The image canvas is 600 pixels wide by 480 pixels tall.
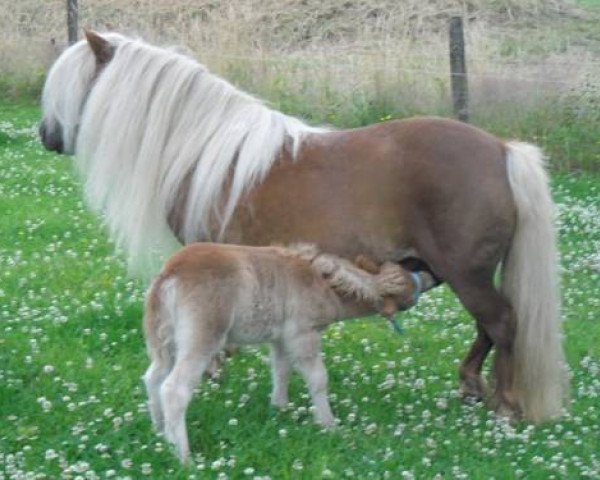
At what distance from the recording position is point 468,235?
6.45 m

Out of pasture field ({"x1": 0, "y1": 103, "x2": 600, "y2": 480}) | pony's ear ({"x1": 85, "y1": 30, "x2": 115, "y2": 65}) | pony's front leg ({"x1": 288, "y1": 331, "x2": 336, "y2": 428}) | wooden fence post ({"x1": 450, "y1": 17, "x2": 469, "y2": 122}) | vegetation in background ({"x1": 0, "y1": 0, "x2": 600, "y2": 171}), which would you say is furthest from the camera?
vegetation in background ({"x1": 0, "y1": 0, "x2": 600, "y2": 171})

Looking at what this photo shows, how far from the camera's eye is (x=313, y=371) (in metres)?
6.11

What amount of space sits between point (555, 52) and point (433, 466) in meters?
15.0

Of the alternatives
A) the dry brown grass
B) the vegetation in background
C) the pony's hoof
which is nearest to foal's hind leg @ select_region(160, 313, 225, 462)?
the pony's hoof

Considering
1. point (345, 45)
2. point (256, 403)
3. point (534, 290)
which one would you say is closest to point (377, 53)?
point (345, 45)

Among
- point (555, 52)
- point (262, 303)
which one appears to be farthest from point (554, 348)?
point (555, 52)

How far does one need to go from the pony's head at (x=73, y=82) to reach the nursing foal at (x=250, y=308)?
5.84 feet

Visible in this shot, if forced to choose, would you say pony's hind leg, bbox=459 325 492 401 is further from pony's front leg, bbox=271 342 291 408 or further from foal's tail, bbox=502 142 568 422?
pony's front leg, bbox=271 342 291 408

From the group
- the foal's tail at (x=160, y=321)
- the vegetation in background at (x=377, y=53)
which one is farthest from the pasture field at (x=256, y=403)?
the vegetation in background at (x=377, y=53)

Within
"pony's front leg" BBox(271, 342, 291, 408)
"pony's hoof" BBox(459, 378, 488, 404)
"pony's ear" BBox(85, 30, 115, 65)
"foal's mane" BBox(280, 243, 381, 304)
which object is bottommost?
"pony's hoof" BBox(459, 378, 488, 404)

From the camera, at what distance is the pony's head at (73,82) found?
24.0 ft

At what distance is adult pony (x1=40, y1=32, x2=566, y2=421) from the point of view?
21.4ft

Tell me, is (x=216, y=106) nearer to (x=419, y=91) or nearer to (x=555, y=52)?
(x=419, y=91)

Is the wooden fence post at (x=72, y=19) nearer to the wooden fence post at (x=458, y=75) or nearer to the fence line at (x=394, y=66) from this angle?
the fence line at (x=394, y=66)
